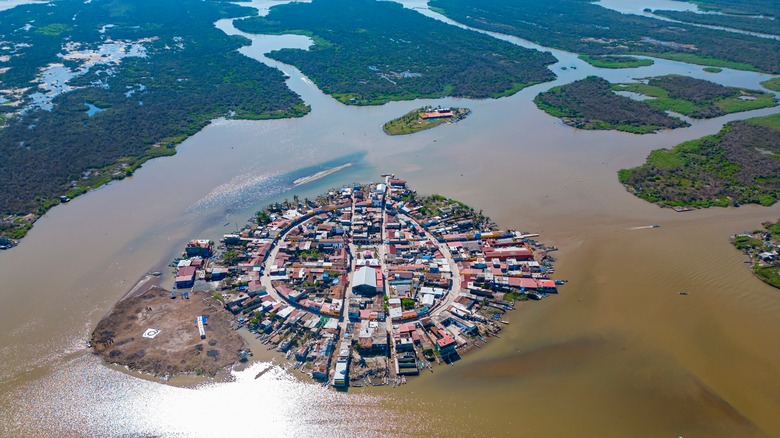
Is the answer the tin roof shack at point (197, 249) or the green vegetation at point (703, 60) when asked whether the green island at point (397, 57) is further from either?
the tin roof shack at point (197, 249)

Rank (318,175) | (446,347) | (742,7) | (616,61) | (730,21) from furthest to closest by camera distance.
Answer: (742,7) → (730,21) → (616,61) → (318,175) → (446,347)

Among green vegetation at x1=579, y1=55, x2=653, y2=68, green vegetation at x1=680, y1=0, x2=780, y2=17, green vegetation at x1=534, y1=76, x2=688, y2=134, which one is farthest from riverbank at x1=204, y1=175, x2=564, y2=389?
green vegetation at x1=680, y1=0, x2=780, y2=17

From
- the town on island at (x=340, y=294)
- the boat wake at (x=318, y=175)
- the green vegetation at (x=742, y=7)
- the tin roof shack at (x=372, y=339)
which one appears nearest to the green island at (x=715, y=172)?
the town on island at (x=340, y=294)

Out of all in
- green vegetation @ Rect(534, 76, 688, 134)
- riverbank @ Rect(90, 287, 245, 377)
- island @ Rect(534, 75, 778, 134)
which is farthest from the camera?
island @ Rect(534, 75, 778, 134)

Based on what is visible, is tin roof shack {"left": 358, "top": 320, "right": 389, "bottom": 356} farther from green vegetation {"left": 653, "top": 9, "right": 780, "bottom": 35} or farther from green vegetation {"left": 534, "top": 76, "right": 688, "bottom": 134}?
green vegetation {"left": 653, "top": 9, "right": 780, "bottom": 35}

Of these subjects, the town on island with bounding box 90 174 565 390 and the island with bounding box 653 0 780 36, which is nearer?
the town on island with bounding box 90 174 565 390

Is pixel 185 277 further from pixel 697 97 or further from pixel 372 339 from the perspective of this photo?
pixel 697 97

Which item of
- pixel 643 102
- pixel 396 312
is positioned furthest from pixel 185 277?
pixel 643 102
